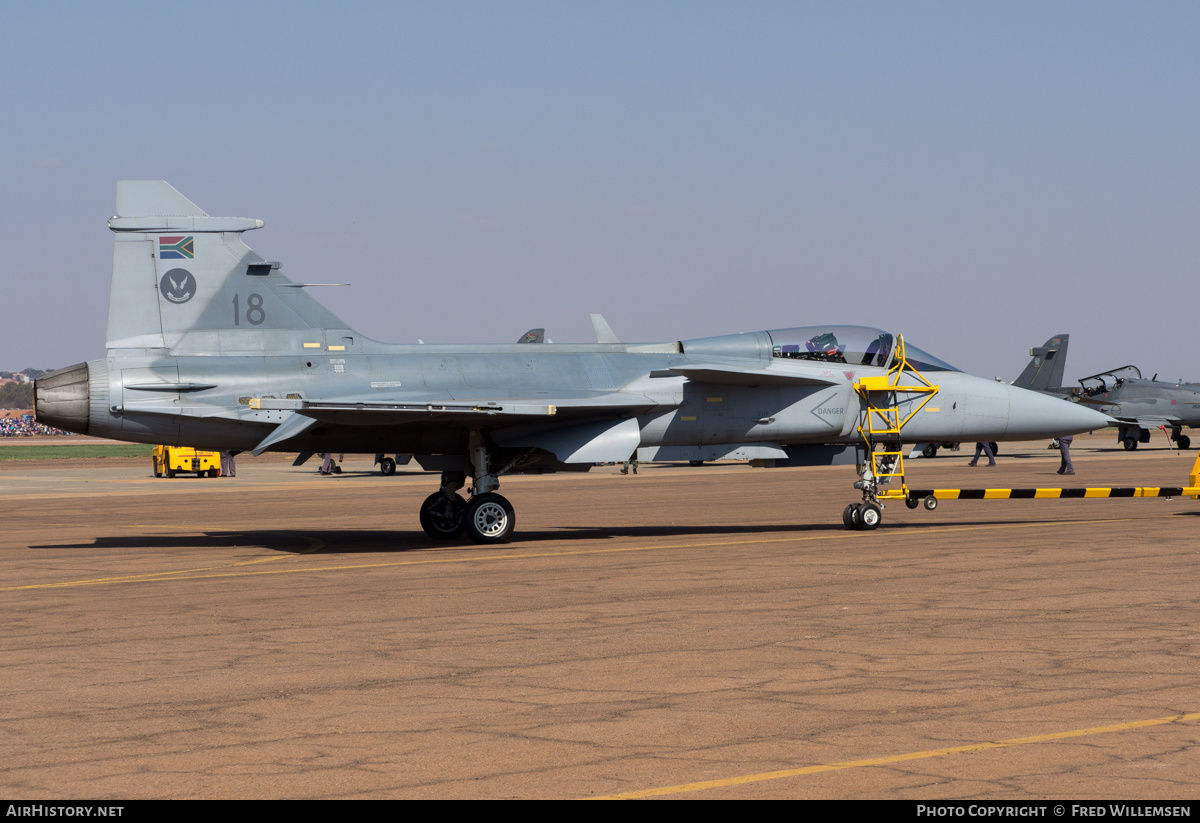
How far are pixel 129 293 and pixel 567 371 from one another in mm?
6307

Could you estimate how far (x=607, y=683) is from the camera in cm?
755

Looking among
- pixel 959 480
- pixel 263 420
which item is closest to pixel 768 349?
pixel 263 420

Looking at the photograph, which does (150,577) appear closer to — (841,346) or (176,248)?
(176,248)

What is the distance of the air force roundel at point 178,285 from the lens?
16.7 metres

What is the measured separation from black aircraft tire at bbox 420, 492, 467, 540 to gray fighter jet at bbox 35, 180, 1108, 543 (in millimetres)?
34

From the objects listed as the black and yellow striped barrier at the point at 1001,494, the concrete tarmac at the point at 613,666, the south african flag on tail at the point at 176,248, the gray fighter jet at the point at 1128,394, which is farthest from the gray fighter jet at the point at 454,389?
the gray fighter jet at the point at 1128,394

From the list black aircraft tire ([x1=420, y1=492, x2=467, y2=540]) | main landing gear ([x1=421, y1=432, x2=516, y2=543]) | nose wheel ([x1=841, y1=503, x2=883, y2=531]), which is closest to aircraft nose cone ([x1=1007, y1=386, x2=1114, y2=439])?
nose wheel ([x1=841, y1=503, x2=883, y2=531])

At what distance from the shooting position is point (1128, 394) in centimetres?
5481

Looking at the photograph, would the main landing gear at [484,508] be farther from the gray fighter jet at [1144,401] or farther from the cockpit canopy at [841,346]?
the gray fighter jet at [1144,401]

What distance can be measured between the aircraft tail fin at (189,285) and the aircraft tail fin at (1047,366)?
153ft

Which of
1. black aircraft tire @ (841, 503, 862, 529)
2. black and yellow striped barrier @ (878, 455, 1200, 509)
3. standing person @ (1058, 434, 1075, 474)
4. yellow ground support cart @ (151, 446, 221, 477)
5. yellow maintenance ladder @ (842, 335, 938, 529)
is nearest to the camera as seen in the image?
black and yellow striped barrier @ (878, 455, 1200, 509)

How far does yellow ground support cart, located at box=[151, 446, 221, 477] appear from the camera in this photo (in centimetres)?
4325

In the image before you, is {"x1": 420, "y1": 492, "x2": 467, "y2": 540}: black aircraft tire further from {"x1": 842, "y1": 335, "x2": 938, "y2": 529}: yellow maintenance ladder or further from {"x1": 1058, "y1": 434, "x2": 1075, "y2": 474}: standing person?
{"x1": 1058, "y1": 434, "x2": 1075, "y2": 474}: standing person

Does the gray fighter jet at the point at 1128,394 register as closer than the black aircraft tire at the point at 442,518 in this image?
No
